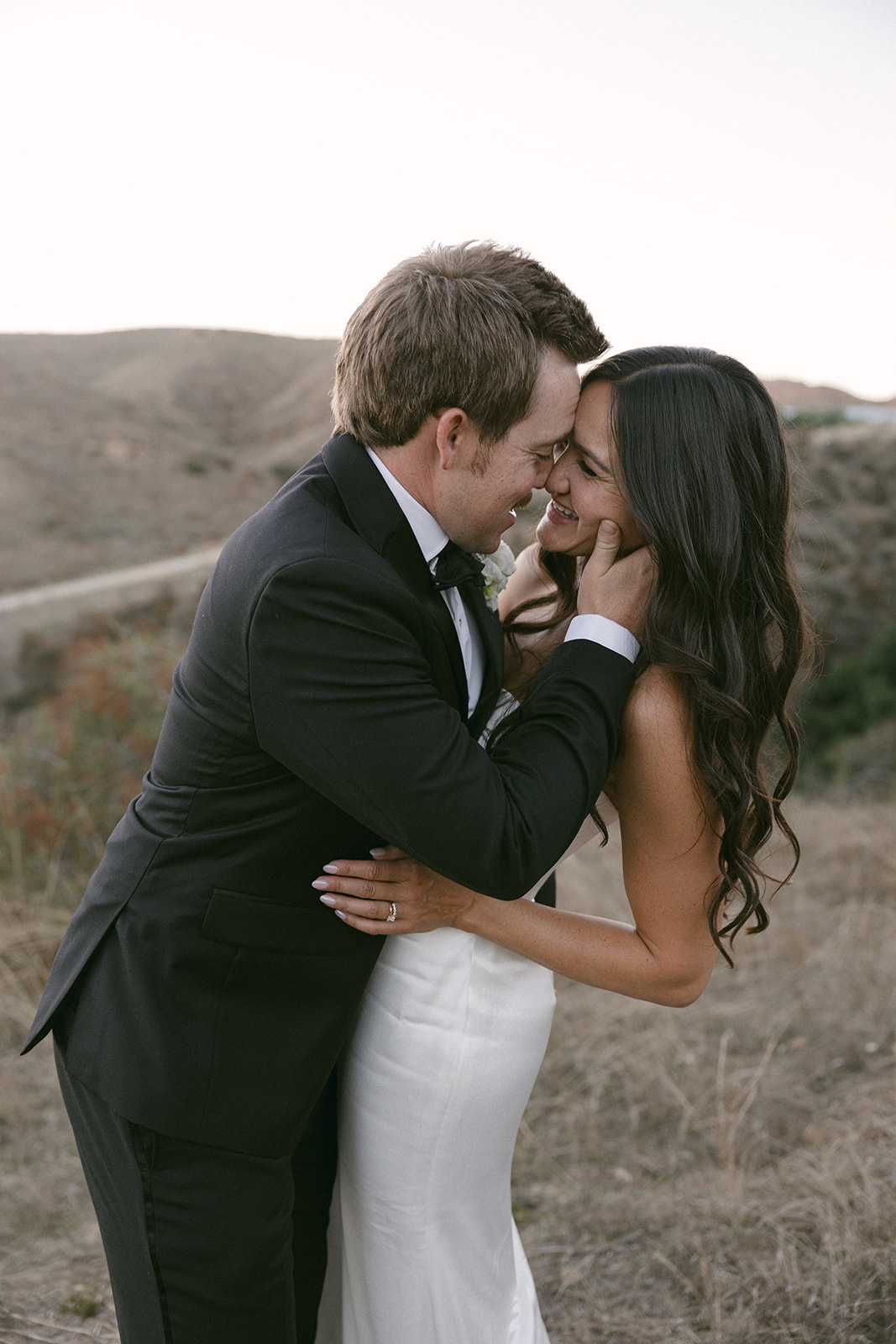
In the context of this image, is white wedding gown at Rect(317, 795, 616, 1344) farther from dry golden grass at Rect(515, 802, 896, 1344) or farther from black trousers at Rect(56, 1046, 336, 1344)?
dry golden grass at Rect(515, 802, 896, 1344)

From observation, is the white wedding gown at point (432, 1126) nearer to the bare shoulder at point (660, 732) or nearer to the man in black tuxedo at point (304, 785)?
the man in black tuxedo at point (304, 785)

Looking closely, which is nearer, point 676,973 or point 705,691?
point 705,691

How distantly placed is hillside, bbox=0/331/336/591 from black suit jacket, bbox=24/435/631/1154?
19198 millimetres

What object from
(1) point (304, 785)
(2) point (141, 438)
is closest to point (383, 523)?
(1) point (304, 785)

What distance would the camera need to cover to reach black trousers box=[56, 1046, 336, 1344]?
1772mm

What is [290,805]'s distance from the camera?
1675 millimetres

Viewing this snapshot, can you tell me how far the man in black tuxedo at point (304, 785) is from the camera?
5.02ft

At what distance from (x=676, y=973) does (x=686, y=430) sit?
1115 mm

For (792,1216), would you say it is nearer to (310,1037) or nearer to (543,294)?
(310,1037)

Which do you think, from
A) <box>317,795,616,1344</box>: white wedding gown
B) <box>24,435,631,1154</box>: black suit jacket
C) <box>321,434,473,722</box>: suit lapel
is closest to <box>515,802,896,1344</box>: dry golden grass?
<box>317,795,616,1344</box>: white wedding gown

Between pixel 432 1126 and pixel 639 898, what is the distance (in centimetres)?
62

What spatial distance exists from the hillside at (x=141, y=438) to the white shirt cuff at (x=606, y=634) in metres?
19.4

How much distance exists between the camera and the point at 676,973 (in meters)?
2.05

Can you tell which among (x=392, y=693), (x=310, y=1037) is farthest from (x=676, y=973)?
(x=392, y=693)
